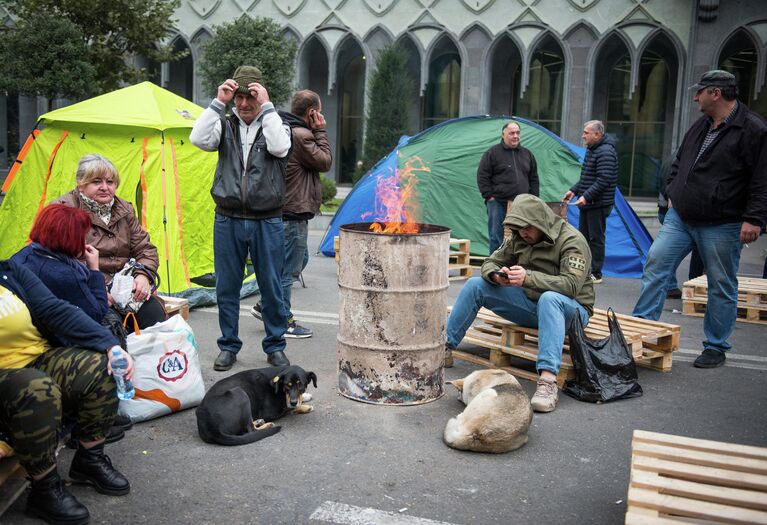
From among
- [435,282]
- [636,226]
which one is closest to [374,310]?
[435,282]

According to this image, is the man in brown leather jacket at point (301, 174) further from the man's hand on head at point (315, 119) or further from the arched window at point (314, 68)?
the arched window at point (314, 68)

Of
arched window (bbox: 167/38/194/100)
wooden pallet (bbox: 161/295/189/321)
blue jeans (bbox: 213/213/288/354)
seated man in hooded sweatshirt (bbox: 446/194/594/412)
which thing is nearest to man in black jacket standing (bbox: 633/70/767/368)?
seated man in hooded sweatshirt (bbox: 446/194/594/412)

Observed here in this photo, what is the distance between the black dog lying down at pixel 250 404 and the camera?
4.03 m

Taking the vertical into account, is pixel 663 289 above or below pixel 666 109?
below

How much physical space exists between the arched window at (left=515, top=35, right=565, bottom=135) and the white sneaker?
19454 millimetres

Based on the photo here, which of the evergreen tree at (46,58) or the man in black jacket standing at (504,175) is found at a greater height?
the evergreen tree at (46,58)

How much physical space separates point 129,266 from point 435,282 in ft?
6.35

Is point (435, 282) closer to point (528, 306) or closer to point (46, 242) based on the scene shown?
point (528, 306)

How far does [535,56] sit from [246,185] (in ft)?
65.7

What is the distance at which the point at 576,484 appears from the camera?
145 inches

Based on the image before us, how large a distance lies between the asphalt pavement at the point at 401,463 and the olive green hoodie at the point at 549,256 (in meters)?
0.75

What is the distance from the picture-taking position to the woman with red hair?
11.3 feet

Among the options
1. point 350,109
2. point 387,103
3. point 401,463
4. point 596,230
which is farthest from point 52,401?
point 350,109

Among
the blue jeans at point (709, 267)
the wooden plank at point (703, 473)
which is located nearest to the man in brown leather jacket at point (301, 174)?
the blue jeans at point (709, 267)
